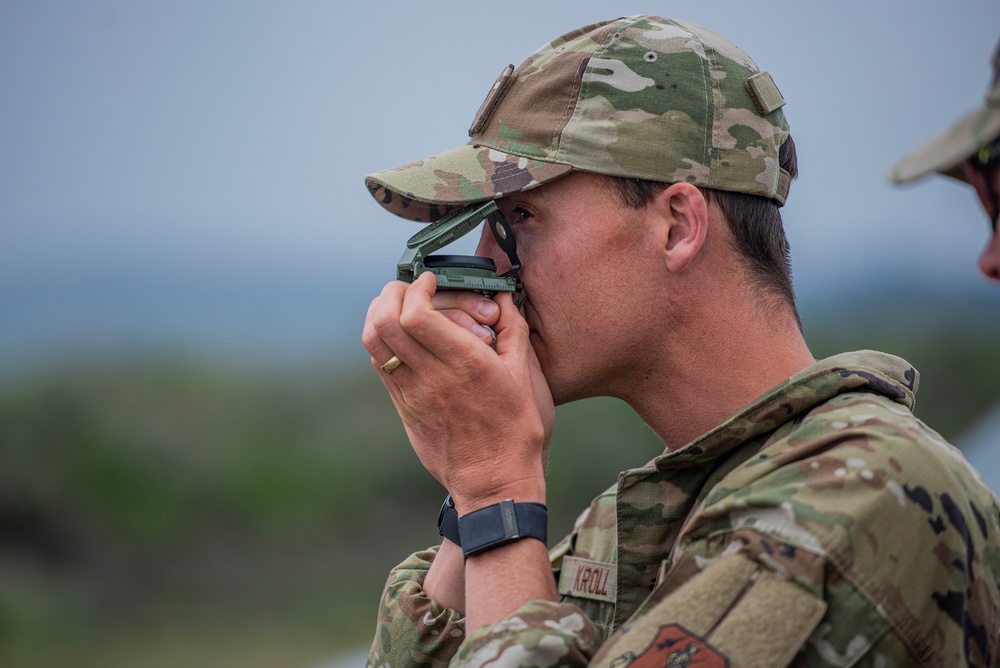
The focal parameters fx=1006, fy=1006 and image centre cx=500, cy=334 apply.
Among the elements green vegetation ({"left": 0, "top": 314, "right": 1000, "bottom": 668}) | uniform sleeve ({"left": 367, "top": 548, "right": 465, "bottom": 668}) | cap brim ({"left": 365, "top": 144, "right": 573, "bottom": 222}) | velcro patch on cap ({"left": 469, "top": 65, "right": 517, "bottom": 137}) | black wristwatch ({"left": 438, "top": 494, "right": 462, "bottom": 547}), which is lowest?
green vegetation ({"left": 0, "top": 314, "right": 1000, "bottom": 668})

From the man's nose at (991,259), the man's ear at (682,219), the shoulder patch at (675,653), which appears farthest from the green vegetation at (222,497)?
the man's nose at (991,259)

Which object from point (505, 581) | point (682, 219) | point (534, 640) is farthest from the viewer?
point (682, 219)

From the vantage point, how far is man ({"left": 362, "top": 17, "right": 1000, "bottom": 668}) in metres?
2.12

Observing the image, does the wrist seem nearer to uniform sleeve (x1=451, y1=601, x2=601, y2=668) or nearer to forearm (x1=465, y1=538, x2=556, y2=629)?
forearm (x1=465, y1=538, x2=556, y2=629)

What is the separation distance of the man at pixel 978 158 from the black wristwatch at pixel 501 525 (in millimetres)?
1039

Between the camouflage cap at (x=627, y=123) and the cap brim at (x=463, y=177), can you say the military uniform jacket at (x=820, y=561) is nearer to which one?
the camouflage cap at (x=627, y=123)

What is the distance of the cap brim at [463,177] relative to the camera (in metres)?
2.40

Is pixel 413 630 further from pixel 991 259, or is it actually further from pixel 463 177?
pixel 991 259

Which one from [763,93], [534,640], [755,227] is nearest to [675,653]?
[534,640]

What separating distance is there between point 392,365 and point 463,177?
510 mm

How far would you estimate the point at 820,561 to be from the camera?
1676 mm

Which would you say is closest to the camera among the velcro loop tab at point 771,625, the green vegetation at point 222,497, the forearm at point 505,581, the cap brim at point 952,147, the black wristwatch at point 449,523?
the cap brim at point 952,147

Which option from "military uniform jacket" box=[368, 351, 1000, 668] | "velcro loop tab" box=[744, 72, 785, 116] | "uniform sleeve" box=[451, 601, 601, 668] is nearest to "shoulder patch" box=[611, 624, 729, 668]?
"military uniform jacket" box=[368, 351, 1000, 668]

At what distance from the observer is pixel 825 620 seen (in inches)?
66.2
